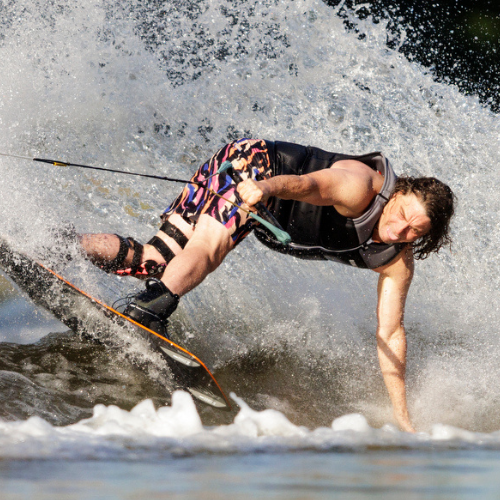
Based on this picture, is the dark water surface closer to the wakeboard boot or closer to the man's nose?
the wakeboard boot

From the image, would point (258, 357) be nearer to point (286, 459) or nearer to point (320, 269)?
point (320, 269)

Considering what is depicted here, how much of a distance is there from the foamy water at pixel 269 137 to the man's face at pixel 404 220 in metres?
0.92

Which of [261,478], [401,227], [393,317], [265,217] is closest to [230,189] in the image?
[265,217]

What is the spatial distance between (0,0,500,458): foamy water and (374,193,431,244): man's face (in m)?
0.92

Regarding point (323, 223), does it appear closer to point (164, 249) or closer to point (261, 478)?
point (164, 249)

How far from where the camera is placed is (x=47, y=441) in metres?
1.80

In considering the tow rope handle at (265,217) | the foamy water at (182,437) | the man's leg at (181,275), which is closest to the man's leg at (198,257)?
the man's leg at (181,275)

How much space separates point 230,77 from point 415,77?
1.54 meters

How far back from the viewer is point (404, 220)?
110 inches

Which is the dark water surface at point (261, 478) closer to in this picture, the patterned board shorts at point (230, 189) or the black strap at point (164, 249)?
the patterned board shorts at point (230, 189)

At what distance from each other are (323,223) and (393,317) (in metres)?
0.59

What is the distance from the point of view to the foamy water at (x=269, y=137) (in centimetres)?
369

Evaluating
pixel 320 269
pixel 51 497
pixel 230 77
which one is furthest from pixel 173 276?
pixel 230 77

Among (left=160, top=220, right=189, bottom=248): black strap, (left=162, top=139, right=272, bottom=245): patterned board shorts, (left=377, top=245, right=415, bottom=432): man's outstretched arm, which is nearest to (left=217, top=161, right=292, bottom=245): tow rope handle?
(left=162, top=139, right=272, bottom=245): patterned board shorts
